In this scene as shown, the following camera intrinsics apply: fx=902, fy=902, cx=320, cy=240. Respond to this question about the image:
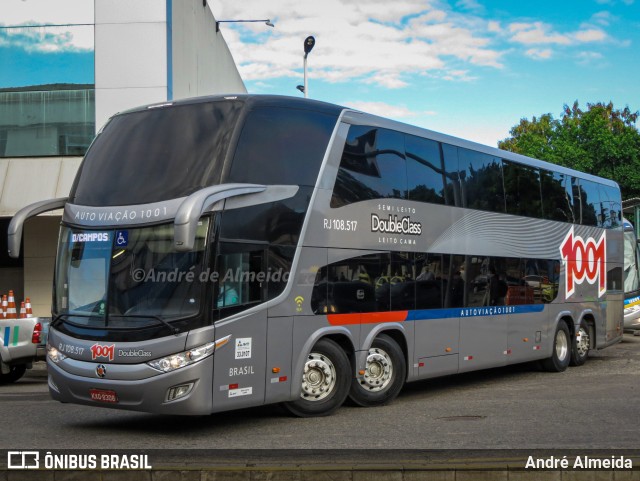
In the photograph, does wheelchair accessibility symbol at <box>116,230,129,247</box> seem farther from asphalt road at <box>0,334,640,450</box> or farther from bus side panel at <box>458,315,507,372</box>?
bus side panel at <box>458,315,507,372</box>

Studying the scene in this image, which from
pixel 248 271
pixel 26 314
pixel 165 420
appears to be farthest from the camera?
pixel 26 314

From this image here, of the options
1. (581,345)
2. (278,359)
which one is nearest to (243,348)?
(278,359)

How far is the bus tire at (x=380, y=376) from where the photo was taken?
12672mm

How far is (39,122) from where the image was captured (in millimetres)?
24406

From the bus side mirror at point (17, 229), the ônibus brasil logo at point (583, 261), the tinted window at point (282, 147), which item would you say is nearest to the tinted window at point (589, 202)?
the ônibus brasil logo at point (583, 261)

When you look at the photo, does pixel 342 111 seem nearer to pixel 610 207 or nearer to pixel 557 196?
pixel 557 196

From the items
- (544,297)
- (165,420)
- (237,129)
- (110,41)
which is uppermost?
(110,41)

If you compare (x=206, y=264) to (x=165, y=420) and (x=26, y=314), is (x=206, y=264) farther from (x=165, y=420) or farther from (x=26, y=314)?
(x=26, y=314)

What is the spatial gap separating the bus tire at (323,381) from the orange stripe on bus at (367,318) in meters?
0.30

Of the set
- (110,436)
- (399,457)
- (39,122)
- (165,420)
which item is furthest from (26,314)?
(399,457)

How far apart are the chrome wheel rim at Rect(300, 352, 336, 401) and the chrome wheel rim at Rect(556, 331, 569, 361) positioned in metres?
8.06

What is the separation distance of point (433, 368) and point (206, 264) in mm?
5255

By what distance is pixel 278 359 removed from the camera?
11.0m

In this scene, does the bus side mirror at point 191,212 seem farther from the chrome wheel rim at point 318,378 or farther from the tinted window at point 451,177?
the tinted window at point 451,177
